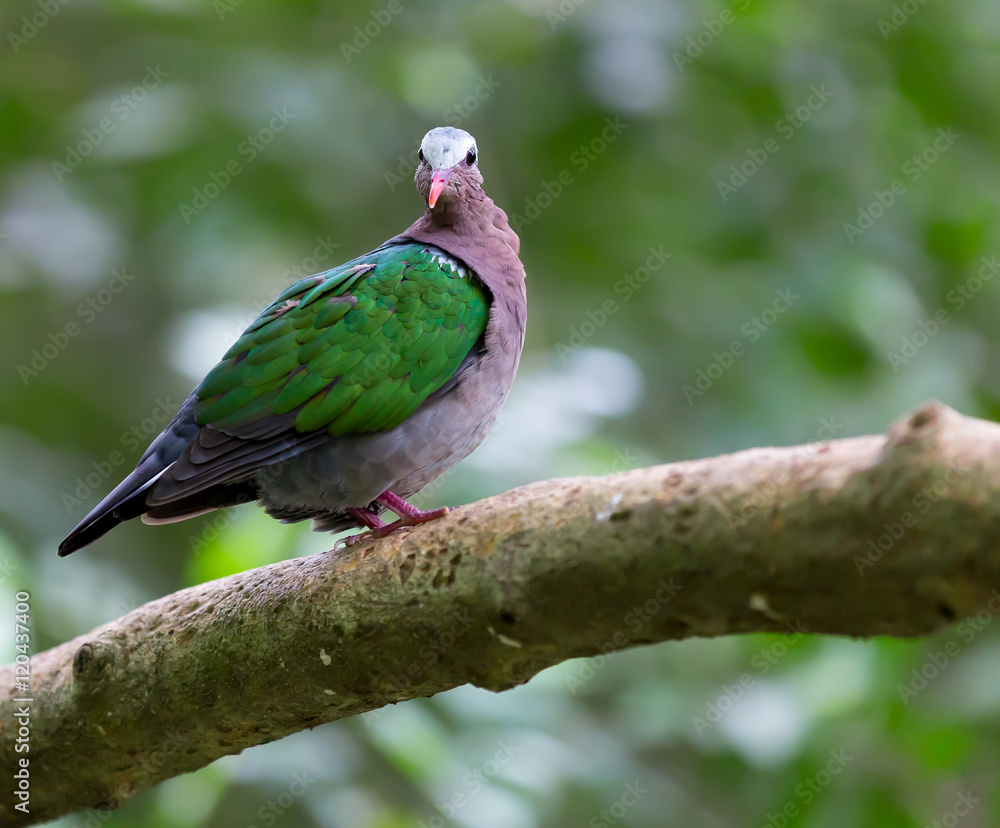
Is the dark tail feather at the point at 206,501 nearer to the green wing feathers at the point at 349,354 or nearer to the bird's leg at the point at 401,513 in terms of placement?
the green wing feathers at the point at 349,354

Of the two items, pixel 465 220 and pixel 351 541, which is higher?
pixel 465 220

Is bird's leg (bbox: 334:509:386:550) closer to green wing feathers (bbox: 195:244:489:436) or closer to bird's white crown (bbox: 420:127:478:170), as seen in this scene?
green wing feathers (bbox: 195:244:489:436)

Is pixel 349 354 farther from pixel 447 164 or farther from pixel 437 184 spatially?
pixel 447 164

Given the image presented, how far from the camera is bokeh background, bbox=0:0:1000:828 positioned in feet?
14.0

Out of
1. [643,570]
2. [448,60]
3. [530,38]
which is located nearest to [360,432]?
[643,570]

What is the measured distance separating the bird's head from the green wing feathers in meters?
0.41

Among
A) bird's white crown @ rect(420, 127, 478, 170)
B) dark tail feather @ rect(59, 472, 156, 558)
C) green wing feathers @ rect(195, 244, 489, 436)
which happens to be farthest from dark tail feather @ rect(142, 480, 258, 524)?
bird's white crown @ rect(420, 127, 478, 170)

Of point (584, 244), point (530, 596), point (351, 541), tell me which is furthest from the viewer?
point (584, 244)

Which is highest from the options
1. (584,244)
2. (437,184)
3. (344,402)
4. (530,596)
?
(437,184)

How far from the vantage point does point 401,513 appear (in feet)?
9.86

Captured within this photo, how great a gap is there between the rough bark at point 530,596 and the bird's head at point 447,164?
4.67 feet

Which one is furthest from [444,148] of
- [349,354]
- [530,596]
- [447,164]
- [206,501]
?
[530,596]

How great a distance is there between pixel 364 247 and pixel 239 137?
101 centimetres

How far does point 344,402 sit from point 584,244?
288 centimetres
